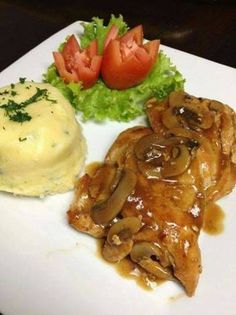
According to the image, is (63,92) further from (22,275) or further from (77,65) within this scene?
(22,275)

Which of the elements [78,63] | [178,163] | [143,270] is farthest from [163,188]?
[78,63]

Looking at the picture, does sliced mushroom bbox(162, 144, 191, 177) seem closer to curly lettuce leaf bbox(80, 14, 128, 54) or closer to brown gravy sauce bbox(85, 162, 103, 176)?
brown gravy sauce bbox(85, 162, 103, 176)

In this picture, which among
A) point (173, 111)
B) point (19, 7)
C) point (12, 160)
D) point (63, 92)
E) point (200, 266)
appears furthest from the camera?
point (19, 7)

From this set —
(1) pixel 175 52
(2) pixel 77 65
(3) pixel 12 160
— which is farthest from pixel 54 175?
(1) pixel 175 52

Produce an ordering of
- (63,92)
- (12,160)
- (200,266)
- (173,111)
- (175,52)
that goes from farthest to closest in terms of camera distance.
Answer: (175,52), (63,92), (173,111), (12,160), (200,266)

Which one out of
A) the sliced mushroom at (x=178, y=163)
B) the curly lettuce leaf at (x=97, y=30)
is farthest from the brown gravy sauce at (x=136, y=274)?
the curly lettuce leaf at (x=97, y=30)

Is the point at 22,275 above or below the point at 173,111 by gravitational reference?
below

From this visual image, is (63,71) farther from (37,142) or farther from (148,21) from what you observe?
(148,21)
